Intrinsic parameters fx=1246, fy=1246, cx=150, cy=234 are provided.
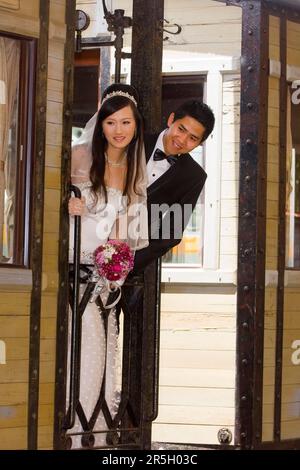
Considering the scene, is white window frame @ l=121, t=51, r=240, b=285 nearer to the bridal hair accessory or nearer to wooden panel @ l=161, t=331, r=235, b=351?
wooden panel @ l=161, t=331, r=235, b=351

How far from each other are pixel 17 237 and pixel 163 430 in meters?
2.31

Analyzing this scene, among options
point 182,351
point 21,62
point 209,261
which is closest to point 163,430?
point 182,351

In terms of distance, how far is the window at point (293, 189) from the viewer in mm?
8227

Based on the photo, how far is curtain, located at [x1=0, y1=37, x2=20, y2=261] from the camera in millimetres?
6402

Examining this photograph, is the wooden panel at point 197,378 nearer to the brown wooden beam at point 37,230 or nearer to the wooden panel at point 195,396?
the wooden panel at point 195,396

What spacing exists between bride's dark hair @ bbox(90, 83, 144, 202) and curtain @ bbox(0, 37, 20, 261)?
748 mm

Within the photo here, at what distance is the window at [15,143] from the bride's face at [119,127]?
72cm

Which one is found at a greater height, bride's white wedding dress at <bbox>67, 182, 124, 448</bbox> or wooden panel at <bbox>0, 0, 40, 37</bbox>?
wooden panel at <bbox>0, 0, 40, 37</bbox>

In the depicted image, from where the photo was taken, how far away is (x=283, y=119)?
320 inches

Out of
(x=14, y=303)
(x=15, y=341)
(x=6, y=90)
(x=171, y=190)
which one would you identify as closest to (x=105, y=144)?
(x=171, y=190)

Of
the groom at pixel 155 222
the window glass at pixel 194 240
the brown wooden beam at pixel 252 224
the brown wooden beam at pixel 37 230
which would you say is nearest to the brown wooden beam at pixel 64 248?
the brown wooden beam at pixel 37 230

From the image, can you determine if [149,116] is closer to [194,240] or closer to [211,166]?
[211,166]

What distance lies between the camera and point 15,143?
6.49 m

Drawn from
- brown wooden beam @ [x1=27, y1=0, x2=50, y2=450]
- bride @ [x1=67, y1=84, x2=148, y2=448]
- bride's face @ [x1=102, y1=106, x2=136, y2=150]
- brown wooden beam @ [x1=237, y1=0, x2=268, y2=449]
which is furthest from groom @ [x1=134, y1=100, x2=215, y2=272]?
brown wooden beam @ [x1=27, y1=0, x2=50, y2=450]
